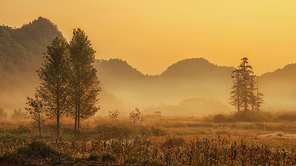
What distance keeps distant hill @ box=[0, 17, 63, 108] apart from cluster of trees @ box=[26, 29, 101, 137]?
56.8m

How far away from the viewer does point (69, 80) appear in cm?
2266

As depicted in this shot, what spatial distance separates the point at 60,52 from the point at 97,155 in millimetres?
15627

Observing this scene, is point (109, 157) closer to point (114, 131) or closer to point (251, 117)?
point (114, 131)

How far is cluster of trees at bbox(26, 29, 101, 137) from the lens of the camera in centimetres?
2138

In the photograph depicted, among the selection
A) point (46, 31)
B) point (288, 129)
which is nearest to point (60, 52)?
point (288, 129)

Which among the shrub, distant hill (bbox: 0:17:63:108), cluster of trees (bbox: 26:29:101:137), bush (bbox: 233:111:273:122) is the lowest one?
bush (bbox: 233:111:273:122)

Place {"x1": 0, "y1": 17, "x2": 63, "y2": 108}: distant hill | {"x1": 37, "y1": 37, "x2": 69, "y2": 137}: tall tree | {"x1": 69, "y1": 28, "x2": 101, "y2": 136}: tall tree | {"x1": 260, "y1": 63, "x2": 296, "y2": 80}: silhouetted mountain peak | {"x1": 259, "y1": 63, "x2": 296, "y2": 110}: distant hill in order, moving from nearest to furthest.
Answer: {"x1": 37, "y1": 37, "x2": 69, "y2": 137}: tall tree → {"x1": 69, "y1": 28, "x2": 101, "y2": 136}: tall tree → {"x1": 0, "y1": 17, "x2": 63, "y2": 108}: distant hill → {"x1": 259, "y1": 63, "x2": 296, "y2": 110}: distant hill → {"x1": 260, "y1": 63, "x2": 296, "y2": 80}: silhouetted mountain peak

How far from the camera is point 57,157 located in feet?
30.0

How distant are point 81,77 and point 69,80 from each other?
125cm

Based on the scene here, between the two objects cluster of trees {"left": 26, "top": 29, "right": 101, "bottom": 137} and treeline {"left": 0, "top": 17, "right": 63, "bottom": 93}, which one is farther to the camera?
treeline {"left": 0, "top": 17, "right": 63, "bottom": 93}

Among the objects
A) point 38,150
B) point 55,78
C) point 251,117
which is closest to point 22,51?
point 55,78

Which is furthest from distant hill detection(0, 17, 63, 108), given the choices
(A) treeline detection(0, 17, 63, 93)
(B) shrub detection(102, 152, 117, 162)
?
(B) shrub detection(102, 152, 117, 162)

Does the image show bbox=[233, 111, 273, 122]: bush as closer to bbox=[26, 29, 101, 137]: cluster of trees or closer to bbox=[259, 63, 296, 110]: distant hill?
bbox=[26, 29, 101, 137]: cluster of trees

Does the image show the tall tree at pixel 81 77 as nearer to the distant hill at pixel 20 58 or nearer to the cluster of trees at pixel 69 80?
the cluster of trees at pixel 69 80
